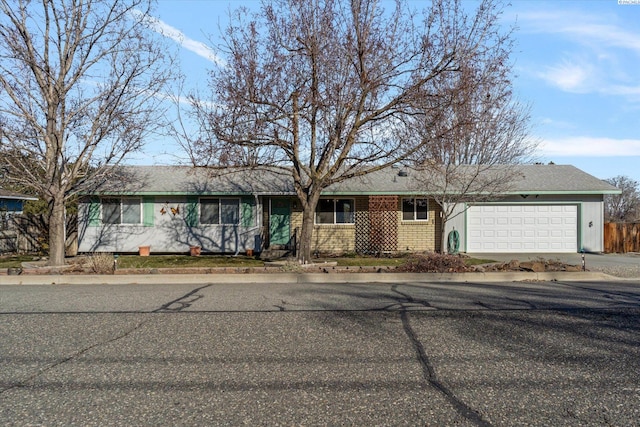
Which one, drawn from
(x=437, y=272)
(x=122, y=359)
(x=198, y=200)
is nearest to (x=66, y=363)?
(x=122, y=359)

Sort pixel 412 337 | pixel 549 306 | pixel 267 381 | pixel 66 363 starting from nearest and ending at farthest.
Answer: pixel 267 381
pixel 66 363
pixel 412 337
pixel 549 306

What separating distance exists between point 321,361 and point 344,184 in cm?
1686

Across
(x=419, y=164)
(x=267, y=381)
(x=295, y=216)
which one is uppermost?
(x=419, y=164)

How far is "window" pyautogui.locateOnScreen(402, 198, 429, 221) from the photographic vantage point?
22.3 metres

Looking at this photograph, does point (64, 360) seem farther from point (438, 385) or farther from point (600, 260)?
point (600, 260)

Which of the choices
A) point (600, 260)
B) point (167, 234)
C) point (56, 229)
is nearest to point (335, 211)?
point (167, 234)

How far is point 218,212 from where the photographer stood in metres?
22.0

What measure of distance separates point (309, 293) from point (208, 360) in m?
5.40

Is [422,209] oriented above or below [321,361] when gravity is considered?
above

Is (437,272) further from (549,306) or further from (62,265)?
(62,265)

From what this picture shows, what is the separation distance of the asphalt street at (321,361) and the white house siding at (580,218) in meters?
11.5

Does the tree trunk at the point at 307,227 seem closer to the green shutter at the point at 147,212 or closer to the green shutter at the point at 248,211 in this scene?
the green shutter at the point at 248,211

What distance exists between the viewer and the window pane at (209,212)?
2194 cm

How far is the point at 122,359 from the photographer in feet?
19.7
